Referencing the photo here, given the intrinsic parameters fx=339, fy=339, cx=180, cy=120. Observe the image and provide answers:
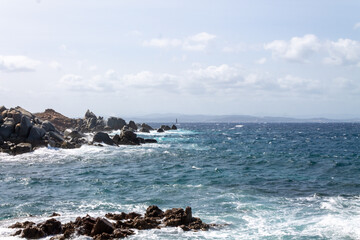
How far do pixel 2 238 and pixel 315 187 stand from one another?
78.9 ft

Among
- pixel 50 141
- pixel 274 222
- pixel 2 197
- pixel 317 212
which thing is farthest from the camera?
pixel 50 141

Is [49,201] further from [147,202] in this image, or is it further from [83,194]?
[147,202]

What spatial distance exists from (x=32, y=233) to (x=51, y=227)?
36.4 inches

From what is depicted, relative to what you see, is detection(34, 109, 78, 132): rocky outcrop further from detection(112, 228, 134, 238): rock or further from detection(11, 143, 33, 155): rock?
detection(112, 228, 134, 238): rock

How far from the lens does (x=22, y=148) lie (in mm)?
48719

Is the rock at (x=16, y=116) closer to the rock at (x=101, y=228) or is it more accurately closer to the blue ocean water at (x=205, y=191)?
the blue ocean water at (x=205, y=191)

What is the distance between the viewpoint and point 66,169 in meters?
38.4

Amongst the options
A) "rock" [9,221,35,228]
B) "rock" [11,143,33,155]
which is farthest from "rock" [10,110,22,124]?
"rock" [9,221,35,228]

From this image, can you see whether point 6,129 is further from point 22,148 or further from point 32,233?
point 32,233

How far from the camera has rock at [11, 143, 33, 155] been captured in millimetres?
47844

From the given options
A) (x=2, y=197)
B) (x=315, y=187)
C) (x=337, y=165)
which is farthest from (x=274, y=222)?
(x=337, y=165)

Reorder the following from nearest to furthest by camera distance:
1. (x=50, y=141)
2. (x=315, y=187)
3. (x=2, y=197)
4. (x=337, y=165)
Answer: (x=2, y=197)
(x=315, y=187)
(x=337, y=165)
(x=50, y=141)

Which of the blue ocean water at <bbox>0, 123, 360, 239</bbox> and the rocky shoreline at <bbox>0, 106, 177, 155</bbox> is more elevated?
the rocky shoreline at <bbox>0, 106, 177, 155</bbox>

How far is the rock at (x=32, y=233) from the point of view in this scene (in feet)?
55.1
